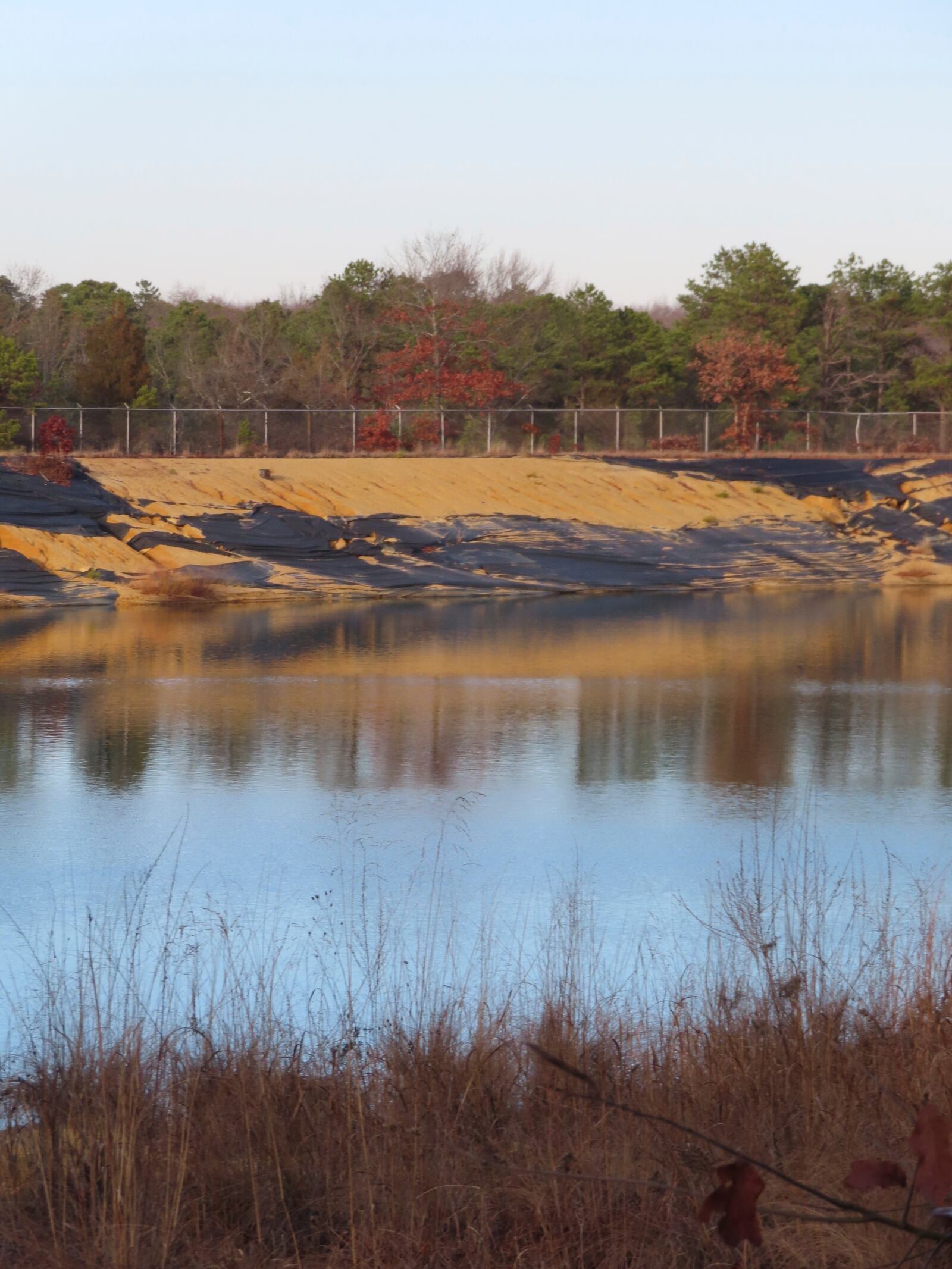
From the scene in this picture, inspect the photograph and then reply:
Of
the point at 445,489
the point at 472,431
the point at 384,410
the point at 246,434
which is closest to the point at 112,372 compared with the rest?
the point at 246,434

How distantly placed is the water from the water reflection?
5cm

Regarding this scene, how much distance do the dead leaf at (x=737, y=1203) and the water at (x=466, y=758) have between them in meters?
5.74

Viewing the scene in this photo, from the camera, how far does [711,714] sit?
51.9 ft

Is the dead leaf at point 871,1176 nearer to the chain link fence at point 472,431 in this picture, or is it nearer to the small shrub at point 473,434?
the chain link fence at point 472,431

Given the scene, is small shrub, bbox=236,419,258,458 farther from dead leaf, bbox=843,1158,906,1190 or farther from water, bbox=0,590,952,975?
dead leaf, bbox=843,1158,906,1190

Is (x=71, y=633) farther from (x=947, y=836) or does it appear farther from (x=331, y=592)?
(x=947, y=836)

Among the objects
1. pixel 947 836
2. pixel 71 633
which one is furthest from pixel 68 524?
pixel 947 836

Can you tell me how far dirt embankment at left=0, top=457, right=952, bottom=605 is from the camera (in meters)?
32.1

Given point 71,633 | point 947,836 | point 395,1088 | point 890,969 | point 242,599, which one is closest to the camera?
point 395,1088

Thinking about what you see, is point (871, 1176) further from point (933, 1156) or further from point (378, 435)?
point (378, 435)

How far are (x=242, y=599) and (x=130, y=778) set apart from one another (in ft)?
62.3

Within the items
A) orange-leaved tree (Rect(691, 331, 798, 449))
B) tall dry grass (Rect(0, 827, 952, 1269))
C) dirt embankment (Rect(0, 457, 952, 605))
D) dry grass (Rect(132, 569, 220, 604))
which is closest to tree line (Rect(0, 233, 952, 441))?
orange-leaved tree (Rect(691, 331, 798, 449))

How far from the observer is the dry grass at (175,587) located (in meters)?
30.8

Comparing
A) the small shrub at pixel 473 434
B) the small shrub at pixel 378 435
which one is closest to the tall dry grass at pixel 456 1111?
the small shrub at pixel 378 435
